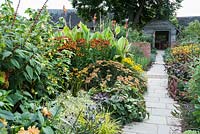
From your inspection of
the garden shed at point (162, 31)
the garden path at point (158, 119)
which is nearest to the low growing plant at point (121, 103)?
the garden path at point (158, 119)

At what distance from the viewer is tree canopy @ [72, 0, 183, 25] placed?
2009 cm

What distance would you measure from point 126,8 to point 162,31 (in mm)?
4250

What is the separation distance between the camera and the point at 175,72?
580 centimetres

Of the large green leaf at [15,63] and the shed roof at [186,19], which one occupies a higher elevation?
the shed roof at [186,19]

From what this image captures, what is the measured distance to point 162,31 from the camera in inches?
891

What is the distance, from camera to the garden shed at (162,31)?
71.4 feet

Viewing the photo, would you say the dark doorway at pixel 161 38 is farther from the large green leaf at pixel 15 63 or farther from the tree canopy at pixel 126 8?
the large green leaf at pixel 15 63

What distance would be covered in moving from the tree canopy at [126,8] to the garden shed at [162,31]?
69cm

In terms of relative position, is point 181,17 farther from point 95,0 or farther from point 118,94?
point 118,94

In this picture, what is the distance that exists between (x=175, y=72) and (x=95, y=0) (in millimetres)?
15058

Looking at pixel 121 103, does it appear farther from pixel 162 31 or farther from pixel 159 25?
pixel 162 31

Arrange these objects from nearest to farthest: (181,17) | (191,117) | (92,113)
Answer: (92,113) → (191,117) → (181,17)

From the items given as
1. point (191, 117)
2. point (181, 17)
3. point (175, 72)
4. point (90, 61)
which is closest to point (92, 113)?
point (191, 117)

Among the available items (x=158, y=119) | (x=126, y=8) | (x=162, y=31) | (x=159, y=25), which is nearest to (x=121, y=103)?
(x=158, y=119)
